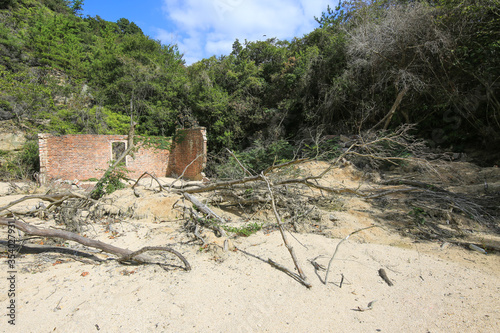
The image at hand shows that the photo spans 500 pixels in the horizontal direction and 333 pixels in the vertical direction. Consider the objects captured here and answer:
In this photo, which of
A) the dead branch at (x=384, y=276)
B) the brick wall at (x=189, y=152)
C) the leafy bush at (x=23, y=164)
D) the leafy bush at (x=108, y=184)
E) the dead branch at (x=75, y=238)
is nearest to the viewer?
the dead branch at (x=384, y=276)

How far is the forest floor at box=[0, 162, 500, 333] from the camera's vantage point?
1.97 meters

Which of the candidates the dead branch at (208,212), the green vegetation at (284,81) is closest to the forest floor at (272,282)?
the dead branch at (208,212)

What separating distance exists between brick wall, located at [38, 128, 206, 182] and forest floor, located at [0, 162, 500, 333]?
5904 millimetres

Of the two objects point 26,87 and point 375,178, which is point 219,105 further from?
point 26,87

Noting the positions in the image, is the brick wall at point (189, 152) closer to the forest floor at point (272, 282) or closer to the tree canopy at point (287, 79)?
the tree canopy at point (287, 79)

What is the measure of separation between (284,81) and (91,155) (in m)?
9.30

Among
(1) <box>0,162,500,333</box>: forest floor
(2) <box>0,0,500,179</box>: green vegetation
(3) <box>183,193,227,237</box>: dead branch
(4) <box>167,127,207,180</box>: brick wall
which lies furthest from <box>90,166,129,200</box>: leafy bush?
(4) <box>167,127,207,180</box>: brick wall

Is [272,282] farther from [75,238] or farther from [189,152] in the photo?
[189,152]

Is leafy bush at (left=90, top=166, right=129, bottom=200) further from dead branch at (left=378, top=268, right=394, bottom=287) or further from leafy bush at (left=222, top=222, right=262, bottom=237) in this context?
dead branch at (left=378, top=268, right=394, bottom=287)

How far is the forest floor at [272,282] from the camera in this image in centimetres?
197

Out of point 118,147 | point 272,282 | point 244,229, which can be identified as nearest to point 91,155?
point 118,147

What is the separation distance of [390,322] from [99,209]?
4.82 meters

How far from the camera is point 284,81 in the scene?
12.0 meters

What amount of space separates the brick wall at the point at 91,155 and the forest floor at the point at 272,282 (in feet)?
19.4
